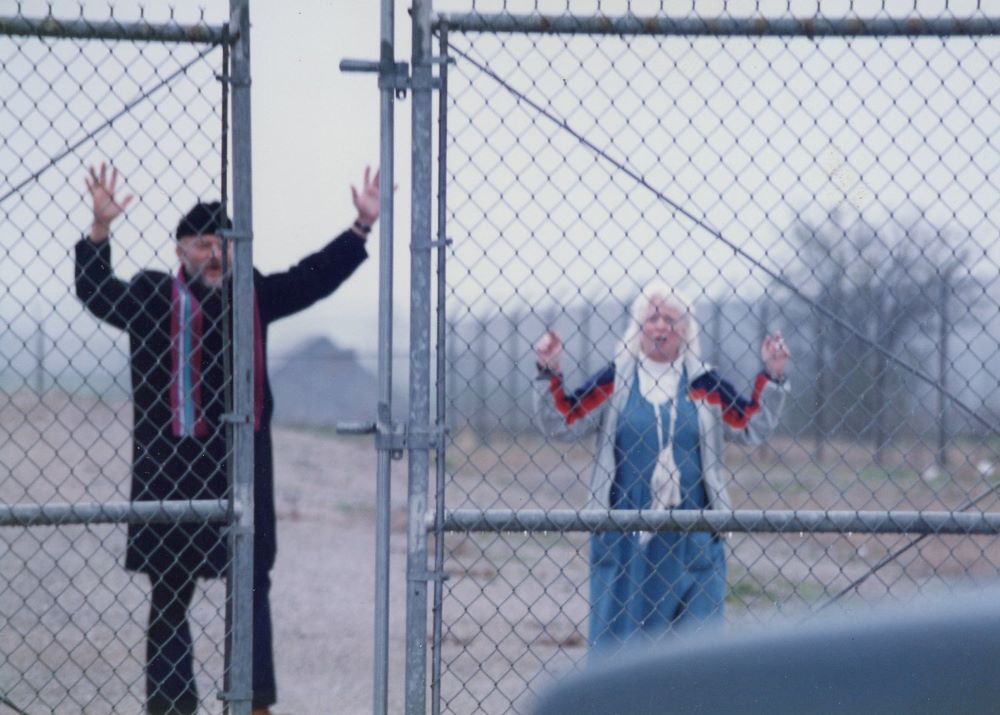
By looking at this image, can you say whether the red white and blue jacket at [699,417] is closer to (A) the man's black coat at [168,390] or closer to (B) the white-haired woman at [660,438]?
(B) the white-haired woman at [660,438]

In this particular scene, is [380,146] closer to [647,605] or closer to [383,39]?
[383,39]

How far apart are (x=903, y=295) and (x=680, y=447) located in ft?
33.5

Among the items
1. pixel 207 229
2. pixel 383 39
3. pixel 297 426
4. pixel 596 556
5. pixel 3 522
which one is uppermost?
pixel 383 39

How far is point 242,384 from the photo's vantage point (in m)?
3.39

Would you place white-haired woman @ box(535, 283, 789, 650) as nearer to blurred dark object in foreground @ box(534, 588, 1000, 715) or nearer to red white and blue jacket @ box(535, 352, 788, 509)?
red white and blue jacket @ box(535, 352, 788, 509)

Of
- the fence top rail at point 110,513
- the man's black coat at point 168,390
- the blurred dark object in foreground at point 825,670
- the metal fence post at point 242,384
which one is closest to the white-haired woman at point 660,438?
the man's black coat at point 168,390

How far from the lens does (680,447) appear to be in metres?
4.55

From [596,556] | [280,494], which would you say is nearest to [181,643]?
[596,556]

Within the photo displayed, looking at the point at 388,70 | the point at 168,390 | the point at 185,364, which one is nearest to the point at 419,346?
the point at 388,70

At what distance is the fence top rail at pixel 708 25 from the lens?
10.6 ft

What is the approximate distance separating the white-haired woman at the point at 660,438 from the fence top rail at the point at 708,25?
132 centimetres

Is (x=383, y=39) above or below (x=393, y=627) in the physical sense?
above

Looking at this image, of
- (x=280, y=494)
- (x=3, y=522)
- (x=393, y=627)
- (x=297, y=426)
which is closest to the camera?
(x=3, y=522)

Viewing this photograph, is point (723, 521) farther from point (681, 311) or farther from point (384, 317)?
point (681, 311)
